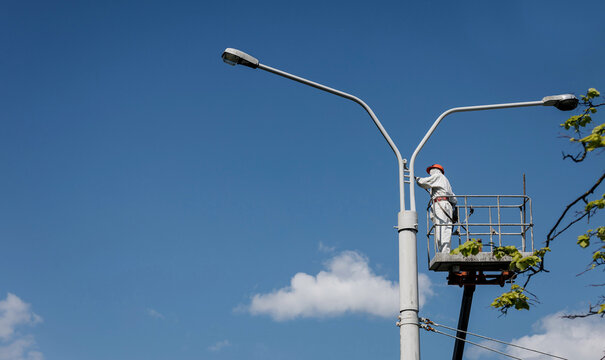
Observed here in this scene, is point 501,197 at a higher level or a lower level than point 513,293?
higher

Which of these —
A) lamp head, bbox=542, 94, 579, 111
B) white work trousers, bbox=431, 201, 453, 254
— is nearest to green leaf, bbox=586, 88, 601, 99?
lamp head, bbox=542, 94, 579, 111

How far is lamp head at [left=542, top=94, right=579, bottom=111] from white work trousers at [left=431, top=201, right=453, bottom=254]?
3597mm

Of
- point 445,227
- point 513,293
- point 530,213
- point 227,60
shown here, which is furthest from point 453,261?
point 227,60

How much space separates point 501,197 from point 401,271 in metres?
5.46

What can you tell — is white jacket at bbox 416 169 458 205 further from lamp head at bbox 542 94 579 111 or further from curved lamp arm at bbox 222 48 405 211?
curved lamp arm at bbox 222 48 405 211

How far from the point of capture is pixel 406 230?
11.3 meters

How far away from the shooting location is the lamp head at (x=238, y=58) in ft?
39.3

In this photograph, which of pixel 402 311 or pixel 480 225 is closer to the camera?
pixel 402 311

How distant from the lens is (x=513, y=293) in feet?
40.8

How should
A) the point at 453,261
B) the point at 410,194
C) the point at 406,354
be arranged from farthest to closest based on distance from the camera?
the point at 453,261 < the point at 410,194 < the point at 406,354

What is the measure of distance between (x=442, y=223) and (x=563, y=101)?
12.9 ft

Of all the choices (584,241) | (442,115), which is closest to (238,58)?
(442,115)

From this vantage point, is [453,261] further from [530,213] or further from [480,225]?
[530,213]

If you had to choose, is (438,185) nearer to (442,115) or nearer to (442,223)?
(442,223)
